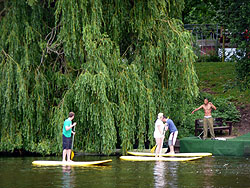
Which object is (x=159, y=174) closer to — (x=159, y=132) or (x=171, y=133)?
(x=159, y=132)

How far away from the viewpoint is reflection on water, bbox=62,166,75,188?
15684 mm

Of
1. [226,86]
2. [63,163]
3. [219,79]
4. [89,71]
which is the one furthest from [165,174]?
[219,79]

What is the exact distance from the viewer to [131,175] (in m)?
18.0

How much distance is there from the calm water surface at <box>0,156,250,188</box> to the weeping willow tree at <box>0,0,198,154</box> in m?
1.42

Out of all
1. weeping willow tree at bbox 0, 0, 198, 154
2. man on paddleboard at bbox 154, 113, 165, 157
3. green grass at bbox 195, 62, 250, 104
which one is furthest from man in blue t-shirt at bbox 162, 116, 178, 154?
green grass at bbox 195, 62, 250, 104

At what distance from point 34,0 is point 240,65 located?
39.7 feet

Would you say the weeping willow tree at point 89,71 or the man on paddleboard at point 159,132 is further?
the weeping willow tree at point 89,71

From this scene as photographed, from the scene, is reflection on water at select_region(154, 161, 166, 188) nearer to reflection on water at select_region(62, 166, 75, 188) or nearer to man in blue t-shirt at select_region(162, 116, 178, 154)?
reflection on water at select_region(62, 166, 75, 188)

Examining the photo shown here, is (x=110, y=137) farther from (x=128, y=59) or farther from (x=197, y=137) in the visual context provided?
(x=197, y=137)

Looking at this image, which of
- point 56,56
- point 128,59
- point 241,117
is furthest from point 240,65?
point 56,56

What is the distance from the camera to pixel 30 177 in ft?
57.4

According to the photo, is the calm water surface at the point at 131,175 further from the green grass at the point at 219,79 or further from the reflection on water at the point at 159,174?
the green grass at the point at 219,79

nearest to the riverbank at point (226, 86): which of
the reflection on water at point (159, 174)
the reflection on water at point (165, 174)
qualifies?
the reflection on water at point (159, 174)

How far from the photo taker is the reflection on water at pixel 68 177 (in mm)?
15684
